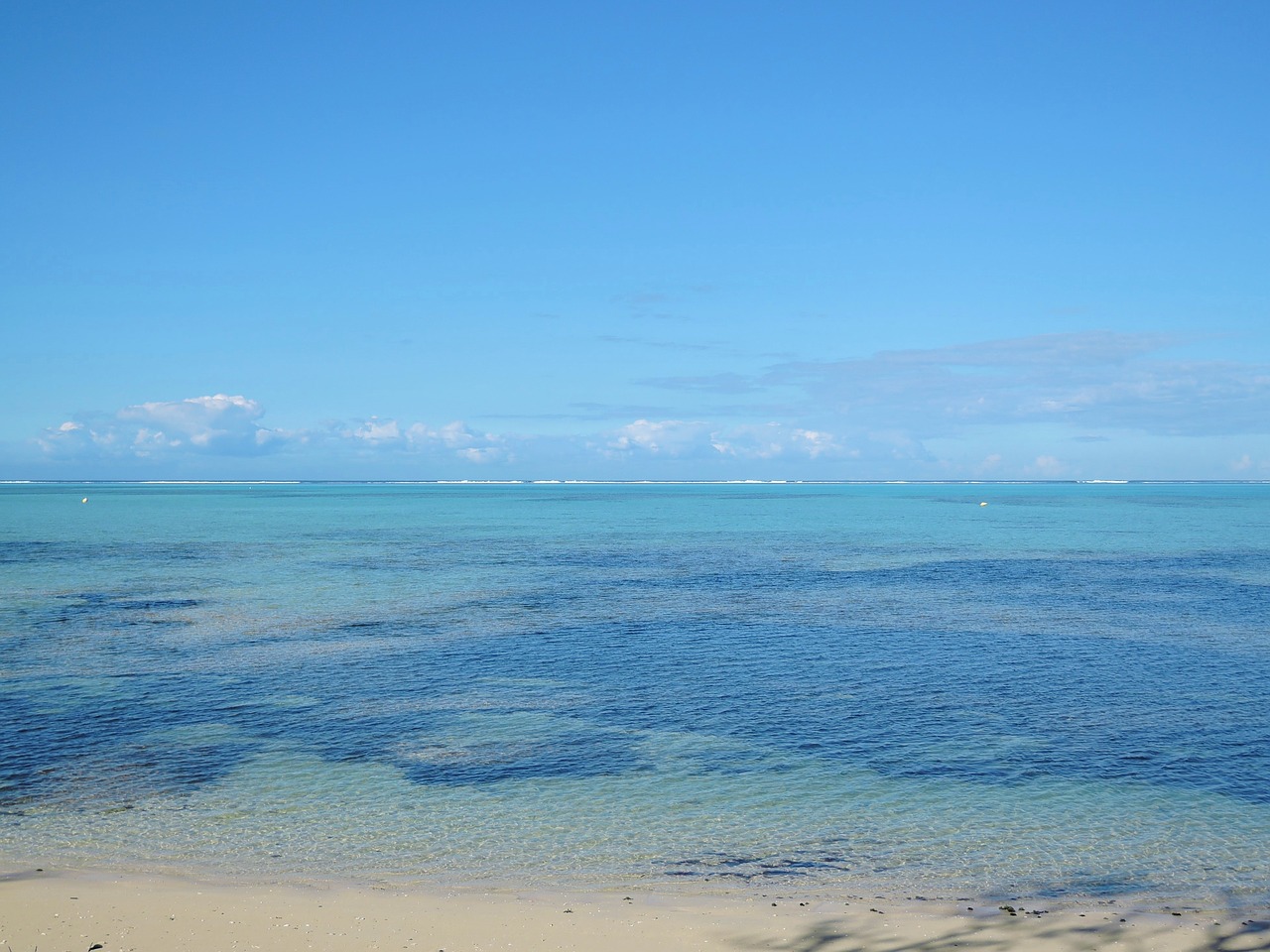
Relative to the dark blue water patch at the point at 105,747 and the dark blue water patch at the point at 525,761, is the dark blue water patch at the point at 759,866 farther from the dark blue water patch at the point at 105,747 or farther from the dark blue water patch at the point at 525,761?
the dark blue water patch at the point at 105,747

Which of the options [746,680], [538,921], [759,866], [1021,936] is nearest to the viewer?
[1021,936]

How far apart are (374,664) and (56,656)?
9180 mm

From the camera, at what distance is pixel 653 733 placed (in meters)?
20.1

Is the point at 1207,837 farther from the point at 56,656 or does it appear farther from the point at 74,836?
the point at 56,656

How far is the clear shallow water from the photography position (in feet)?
44.8

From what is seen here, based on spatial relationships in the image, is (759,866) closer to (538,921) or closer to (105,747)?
(538,921)

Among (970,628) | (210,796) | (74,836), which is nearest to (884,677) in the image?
(970,628)

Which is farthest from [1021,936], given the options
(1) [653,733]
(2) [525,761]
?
(1) [653,733]

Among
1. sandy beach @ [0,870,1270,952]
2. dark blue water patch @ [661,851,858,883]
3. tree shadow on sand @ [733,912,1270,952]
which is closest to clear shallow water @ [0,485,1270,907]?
dark blue water patch @ [661,851,858,883]

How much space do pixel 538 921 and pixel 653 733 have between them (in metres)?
8.96

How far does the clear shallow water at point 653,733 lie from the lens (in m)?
13.7

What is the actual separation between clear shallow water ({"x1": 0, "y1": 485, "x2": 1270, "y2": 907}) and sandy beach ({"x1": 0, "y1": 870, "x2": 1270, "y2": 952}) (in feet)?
2.74

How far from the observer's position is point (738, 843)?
1400cm

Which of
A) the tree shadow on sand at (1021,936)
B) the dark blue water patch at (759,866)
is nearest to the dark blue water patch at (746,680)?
the dark blue water patch at (759,866)
